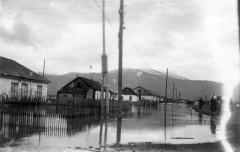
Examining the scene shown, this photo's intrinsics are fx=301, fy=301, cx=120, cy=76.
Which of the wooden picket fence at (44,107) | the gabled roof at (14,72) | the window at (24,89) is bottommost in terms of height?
the wooden picket fence at (44,107)

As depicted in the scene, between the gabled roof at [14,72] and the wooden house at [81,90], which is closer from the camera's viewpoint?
the gabled roof at [14,72]

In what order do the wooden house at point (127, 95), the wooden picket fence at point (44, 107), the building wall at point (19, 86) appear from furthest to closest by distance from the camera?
1. the wooden house at point (127, 95)
2. the building wall at point (19, 86)
3. the wooden picket fence at point (44, 107)

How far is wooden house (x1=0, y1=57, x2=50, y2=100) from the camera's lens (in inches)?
1133

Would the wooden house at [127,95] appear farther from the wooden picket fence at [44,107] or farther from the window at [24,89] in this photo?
the wooden picket fence at [44,107]

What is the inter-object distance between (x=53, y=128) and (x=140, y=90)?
329 feet

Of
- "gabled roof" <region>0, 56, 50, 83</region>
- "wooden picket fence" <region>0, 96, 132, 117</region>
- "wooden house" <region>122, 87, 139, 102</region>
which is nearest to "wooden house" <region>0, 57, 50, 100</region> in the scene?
"gabled roof" <region>0, 56, 50, 83</region>

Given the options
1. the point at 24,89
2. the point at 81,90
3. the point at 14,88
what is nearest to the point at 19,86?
the point at 14,88

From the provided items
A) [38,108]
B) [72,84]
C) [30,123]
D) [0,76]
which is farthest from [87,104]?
[72,84]

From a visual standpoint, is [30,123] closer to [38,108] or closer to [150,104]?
[38,108]

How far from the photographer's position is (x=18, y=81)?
30859 millimetres

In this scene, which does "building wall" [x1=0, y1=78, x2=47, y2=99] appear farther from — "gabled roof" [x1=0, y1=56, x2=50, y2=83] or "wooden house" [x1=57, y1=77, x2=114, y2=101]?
"wooden house" [x1=57, y1=77, x2=114, y2=101]

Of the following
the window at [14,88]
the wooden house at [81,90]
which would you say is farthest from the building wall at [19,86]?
the wooden house at [81,90]

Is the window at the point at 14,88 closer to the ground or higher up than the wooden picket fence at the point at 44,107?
higher up

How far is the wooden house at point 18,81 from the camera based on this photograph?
94.4 feet
